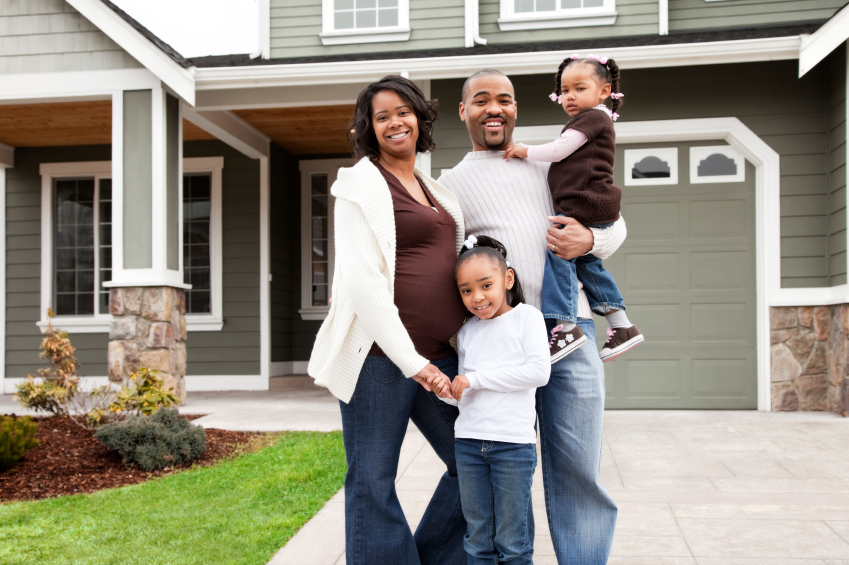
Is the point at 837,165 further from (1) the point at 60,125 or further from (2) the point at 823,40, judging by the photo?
(1) the point at 60,125

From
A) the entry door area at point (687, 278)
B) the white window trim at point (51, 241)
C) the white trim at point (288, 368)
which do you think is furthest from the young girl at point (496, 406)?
the white window trim at point (51, 241)

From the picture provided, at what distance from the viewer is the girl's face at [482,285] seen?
6.48ft

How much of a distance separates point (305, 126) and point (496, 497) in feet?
23.7

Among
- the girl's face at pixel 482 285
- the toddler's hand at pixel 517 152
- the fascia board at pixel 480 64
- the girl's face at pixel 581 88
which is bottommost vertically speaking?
the girl's face at pixel 482 285

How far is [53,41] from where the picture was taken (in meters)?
6.84

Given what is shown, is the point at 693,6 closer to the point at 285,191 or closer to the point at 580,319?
the point at 285,191

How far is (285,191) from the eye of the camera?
9.63 meters

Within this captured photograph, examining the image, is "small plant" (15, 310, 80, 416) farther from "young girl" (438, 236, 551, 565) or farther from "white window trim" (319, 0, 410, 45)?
"young girl" (438, 236, 551, 565)

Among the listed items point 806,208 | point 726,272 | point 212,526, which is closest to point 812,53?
point 806,208

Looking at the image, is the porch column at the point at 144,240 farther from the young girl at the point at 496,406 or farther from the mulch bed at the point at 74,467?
the young girl at the point at 496,406

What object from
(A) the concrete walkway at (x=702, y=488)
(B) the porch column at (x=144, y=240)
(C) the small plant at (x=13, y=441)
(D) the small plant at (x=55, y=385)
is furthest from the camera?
(B) the porch column at (x=144, y=240)

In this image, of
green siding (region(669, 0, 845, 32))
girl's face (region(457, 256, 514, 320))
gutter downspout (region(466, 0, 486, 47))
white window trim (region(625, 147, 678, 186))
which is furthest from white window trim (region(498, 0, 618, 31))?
girl's face (region(457, 256, 514, 320))

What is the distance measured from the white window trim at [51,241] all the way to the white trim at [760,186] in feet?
14.6

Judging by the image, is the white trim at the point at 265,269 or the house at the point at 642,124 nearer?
the house at the point at 642,124
